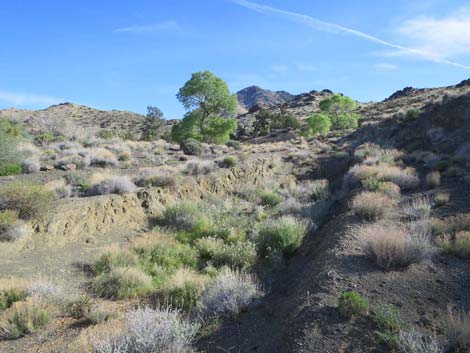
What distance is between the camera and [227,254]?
9805mm

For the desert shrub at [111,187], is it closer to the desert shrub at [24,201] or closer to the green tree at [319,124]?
the desert shrub at [24,201]

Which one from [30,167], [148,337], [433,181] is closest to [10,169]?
[30,167]

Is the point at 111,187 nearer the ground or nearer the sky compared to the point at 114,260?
nearer the sky

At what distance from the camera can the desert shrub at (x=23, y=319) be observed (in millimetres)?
5914

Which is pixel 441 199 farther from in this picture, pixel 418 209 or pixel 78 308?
pixel 78 308

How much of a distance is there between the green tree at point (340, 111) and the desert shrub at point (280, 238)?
5702 centimetres

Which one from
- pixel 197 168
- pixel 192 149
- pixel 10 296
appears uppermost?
pixel 192 149

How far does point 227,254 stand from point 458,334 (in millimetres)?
6012

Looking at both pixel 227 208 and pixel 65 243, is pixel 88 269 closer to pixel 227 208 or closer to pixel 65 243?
pixel 65 243

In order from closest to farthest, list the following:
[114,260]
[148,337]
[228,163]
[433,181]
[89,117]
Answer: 1. [148,337]
2. [114,260]
3. [433,181]
4. [228,163]
5. [89,117]

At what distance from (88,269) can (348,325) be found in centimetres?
638

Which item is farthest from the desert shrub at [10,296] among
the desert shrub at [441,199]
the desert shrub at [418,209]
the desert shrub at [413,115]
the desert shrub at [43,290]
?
the desert shrub at [413,115]

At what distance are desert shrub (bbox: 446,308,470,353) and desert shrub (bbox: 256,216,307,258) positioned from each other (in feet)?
17.5

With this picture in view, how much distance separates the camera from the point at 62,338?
592cm
